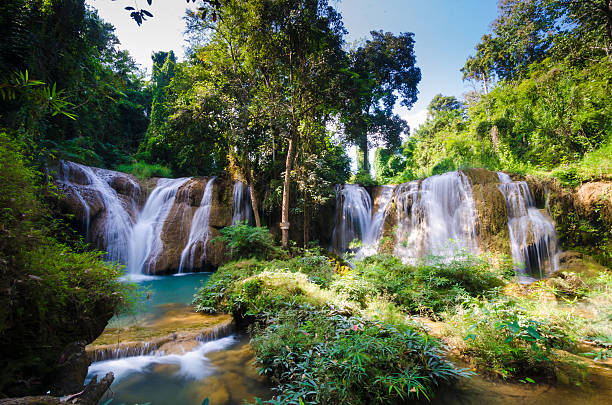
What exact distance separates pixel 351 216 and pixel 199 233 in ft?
26.7

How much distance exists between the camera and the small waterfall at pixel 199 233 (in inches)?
465

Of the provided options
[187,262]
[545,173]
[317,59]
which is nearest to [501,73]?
[545,173]

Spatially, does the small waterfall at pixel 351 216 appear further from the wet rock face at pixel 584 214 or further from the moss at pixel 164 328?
the moss at pixel 164 328

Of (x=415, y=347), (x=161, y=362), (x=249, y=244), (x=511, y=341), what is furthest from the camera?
(x=249, y=244)

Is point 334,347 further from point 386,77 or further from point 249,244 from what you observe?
Answer: point 386,77

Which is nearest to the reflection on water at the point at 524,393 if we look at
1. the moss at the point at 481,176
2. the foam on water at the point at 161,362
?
the foam on water at the point at 161,362

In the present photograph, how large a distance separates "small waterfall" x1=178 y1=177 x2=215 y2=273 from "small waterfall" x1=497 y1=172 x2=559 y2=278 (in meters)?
13.0

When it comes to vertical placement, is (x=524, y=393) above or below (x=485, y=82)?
below

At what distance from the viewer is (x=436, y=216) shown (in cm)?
1140

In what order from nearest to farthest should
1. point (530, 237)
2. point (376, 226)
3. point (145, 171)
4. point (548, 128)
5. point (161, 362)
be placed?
point (161, 362) < point (530, 237) < point (548, 128) < point (376, 226) < point (145, 171)

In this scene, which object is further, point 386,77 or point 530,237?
point 386,77

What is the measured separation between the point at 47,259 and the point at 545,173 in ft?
48.5

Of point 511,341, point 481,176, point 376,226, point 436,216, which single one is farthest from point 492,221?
point 511,341

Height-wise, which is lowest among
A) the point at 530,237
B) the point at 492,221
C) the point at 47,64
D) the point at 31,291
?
the point at 530,237
